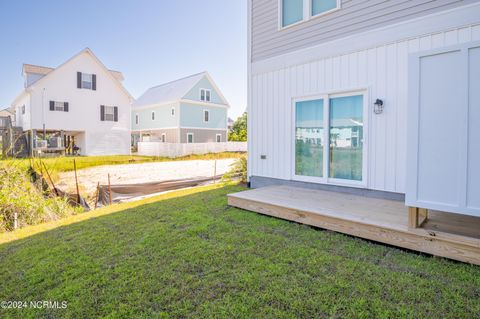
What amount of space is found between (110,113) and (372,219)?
21.9 m

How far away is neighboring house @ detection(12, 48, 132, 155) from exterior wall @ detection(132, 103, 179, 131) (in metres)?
3.47

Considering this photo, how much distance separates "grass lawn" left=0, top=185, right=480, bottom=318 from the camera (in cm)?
200

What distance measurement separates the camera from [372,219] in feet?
10.6

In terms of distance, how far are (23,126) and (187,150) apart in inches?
474

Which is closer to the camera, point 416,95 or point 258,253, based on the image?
point 416,95

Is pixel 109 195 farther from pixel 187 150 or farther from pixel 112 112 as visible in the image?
pixel 112 112

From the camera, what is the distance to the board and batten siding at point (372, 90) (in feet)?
13.6

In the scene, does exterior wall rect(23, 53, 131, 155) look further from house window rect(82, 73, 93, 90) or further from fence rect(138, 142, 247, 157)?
fence rect(138, 142, 247, 157)

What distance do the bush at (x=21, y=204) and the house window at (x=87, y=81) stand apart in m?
16.9

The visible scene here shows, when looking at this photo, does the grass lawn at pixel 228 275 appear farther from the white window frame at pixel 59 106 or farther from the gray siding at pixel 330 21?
the white window frame at pixel 59 106

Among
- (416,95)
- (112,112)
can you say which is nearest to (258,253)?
(416,95)

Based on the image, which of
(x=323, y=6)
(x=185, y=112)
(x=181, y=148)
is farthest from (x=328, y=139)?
(x=185, y=112)

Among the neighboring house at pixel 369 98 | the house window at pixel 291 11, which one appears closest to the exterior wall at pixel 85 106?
the neighboring house at pixel 369 98

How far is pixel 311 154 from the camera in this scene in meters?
5.36
